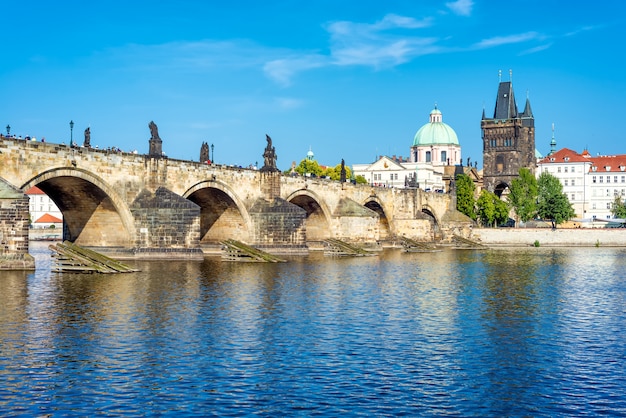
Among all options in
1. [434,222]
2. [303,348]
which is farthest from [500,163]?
[303,348]

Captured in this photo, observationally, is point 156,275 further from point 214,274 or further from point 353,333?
point 353,333

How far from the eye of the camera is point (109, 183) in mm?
46031

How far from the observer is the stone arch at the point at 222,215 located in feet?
189

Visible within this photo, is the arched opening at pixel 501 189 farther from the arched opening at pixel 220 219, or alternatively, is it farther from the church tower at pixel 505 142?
the arched opening at pixel 220 219

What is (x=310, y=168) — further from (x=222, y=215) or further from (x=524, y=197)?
(x=222, y=215)

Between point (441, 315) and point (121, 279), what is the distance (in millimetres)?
15199

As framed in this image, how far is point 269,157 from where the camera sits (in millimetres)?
61781

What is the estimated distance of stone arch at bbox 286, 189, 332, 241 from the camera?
2736 inches

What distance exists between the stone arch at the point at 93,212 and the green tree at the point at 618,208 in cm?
8532

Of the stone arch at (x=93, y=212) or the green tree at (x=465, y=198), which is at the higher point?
the green tree at (x=465, y=198)

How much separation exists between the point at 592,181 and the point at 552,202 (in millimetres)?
30397

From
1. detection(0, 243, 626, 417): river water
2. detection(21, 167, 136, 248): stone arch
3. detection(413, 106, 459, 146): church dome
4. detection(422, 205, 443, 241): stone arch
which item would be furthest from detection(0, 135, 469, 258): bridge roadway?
detection(413, 106, 459, 146): church dome

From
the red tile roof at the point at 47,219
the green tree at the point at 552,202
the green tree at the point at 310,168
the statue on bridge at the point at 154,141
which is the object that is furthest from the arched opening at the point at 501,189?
the statue on bridge at the point at 154,141

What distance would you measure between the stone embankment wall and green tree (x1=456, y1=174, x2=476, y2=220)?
1026 cm
